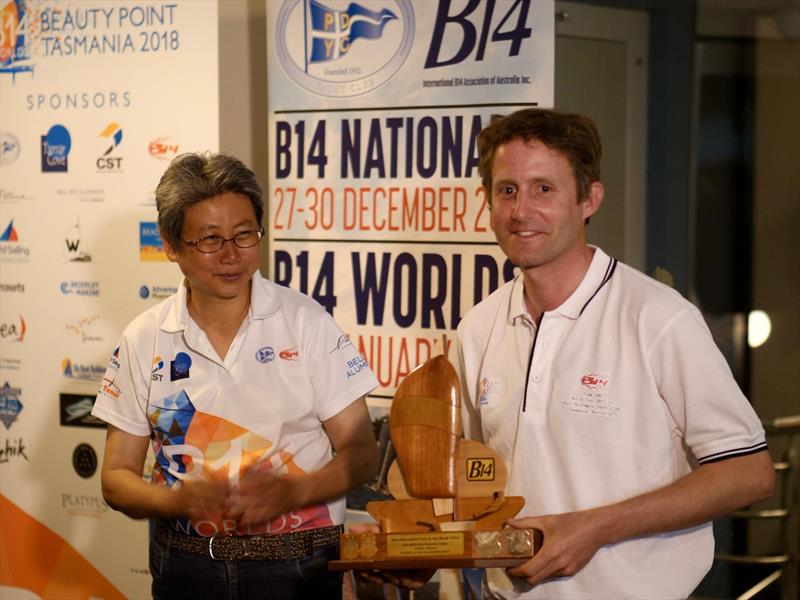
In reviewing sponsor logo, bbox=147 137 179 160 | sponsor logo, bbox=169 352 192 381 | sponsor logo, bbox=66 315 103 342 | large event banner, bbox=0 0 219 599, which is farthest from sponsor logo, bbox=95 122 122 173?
sponsor logo, bbox=169 352 192 381

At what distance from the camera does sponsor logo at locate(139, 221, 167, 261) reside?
3422mm

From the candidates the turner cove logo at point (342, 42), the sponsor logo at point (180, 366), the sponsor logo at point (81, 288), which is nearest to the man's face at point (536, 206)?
the sponsor logo at point (180, 366)

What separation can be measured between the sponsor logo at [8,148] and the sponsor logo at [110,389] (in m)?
1.66

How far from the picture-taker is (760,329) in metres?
4.69

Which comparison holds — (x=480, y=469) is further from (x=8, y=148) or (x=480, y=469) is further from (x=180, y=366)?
(x=8, y=148)

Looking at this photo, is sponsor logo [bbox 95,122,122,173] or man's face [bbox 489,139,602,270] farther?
sponsor logo [bbox 95,122,122,173]

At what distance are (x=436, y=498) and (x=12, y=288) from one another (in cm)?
229

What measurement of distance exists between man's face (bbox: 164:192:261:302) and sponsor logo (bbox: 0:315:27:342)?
1699 mm

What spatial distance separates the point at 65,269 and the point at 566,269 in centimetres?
216

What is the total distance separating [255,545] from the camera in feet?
7.07

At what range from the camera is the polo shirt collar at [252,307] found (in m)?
2.21

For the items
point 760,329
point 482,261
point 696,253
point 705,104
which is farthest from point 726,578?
point 482,261

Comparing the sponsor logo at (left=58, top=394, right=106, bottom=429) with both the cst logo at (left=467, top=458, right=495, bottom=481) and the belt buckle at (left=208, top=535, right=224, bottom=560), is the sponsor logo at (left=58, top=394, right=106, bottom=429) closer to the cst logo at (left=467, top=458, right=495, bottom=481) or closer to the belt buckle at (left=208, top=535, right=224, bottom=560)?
the belt buckle at (left=208, top=535, right=224, bottom=560)

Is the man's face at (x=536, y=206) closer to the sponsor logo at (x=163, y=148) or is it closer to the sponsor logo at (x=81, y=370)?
the sponsor logo at (x=163, y=148)
